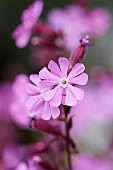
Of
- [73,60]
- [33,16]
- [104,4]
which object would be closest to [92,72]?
[33,16]

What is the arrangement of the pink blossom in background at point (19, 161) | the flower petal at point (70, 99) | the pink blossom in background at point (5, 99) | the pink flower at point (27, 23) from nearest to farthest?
the flower petal at point (70, 99) < the pink blossom in background at point (19, 161) < the pink flower at point (27, 23) < the pink blossom in background at point (5, 99)

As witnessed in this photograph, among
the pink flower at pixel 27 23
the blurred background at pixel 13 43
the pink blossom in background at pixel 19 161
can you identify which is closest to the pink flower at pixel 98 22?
the blurred background at pixel 13 43

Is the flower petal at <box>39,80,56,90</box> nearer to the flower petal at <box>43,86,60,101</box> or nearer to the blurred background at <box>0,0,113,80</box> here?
the flower petal at <box>43,86,60,101</box>

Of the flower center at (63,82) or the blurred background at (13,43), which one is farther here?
the blurred background at (13,43)

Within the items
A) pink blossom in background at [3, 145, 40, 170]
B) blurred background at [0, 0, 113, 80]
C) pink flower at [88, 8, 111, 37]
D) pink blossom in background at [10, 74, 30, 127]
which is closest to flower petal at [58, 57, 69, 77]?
pink blossom in background at [3, 145, 40, 170]

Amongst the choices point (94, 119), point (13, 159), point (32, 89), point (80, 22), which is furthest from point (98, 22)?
point (32, 89)

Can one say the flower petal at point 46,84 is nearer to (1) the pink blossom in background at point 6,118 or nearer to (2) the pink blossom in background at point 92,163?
(2) the pink blossom in background at point 92,163
